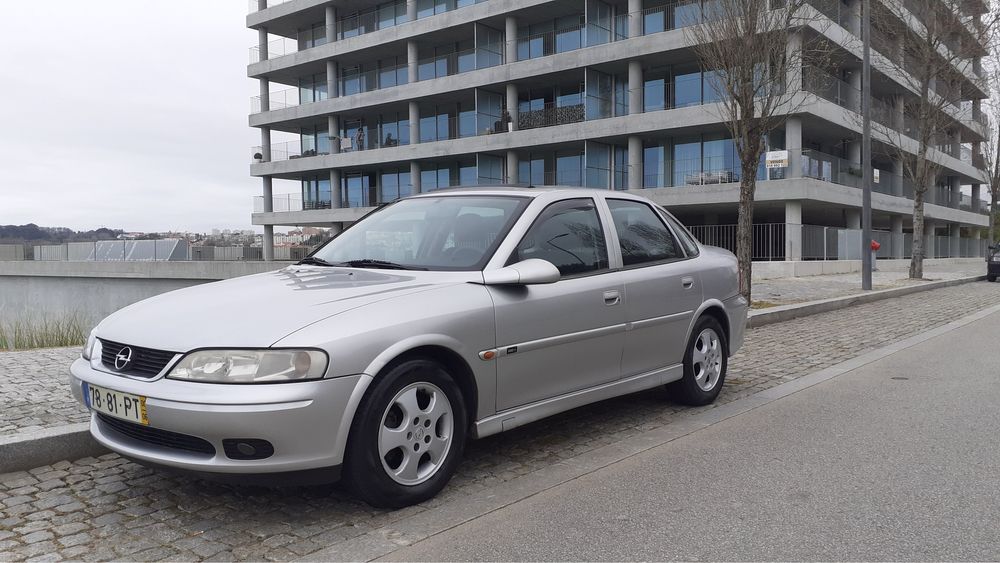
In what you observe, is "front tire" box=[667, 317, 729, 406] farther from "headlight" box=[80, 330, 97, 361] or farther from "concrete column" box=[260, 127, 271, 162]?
"concrete column" box=[260, 127, 271, 162]

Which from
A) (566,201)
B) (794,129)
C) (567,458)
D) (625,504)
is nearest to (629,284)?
(566,201)

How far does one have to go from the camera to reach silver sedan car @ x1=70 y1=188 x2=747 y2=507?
3199 millimetres

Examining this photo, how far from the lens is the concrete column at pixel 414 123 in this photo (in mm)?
39469

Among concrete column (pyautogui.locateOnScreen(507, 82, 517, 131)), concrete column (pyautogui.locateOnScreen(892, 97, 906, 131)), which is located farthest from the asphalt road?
concrete column (pyautogui.locateOnScreen(507, 82, 517, 131))

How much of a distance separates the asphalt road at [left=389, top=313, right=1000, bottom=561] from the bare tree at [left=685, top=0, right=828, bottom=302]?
7.39m

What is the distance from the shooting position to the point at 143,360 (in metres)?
3.43

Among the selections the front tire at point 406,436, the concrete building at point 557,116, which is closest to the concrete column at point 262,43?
the concrete building at point 557,116

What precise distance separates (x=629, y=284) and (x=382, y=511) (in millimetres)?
2236

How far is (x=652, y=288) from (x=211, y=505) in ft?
10.0

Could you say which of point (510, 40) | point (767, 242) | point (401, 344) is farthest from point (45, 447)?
point (510, 40)

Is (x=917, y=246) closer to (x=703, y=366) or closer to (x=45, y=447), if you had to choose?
(x=703, y=366)

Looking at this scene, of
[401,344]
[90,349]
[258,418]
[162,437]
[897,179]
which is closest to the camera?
[258,418]

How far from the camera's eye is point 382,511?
3.57 m

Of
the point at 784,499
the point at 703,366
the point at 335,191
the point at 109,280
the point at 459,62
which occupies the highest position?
the point at 459,62
